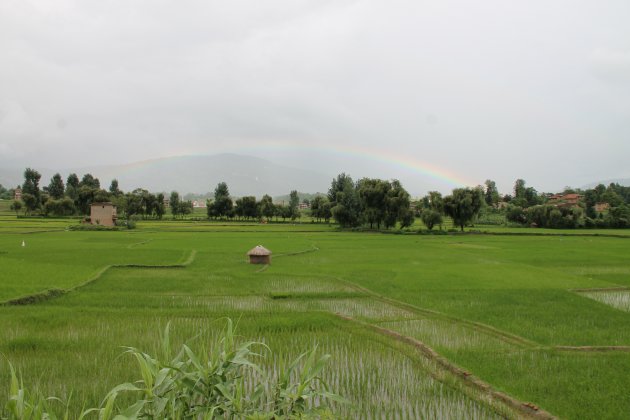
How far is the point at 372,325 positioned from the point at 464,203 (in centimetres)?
4119

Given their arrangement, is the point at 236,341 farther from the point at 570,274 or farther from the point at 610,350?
the point at 570,274

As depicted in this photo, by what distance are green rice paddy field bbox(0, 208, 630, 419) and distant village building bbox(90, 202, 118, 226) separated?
32.4 metres

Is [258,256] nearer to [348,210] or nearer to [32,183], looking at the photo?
[348,210]

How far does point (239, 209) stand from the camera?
3029 inches

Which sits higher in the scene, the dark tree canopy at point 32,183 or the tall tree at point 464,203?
the dark tree canopy at point 32,183

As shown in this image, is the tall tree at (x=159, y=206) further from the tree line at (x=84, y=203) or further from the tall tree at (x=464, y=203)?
the tall tree at (x=464, y=203)

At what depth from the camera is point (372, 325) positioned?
9258 millimetres

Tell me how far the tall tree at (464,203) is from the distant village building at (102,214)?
38.2 m

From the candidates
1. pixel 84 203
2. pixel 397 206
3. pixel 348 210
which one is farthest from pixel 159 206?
pixel 397 206

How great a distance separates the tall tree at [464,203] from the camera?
47.5 meters

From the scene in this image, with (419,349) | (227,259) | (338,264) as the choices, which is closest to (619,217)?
(338,264)

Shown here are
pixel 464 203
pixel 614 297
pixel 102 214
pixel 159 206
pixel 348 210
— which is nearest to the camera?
Answer: pixel 614 297

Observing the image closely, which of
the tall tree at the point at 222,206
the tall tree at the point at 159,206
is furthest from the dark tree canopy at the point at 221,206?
the tall tree at the point at 159,206

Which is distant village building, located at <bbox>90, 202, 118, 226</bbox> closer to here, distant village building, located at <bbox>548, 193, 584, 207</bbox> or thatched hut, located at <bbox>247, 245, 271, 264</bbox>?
thatched hut, located at <bbox>247, 245, 271, 264</bbox>
